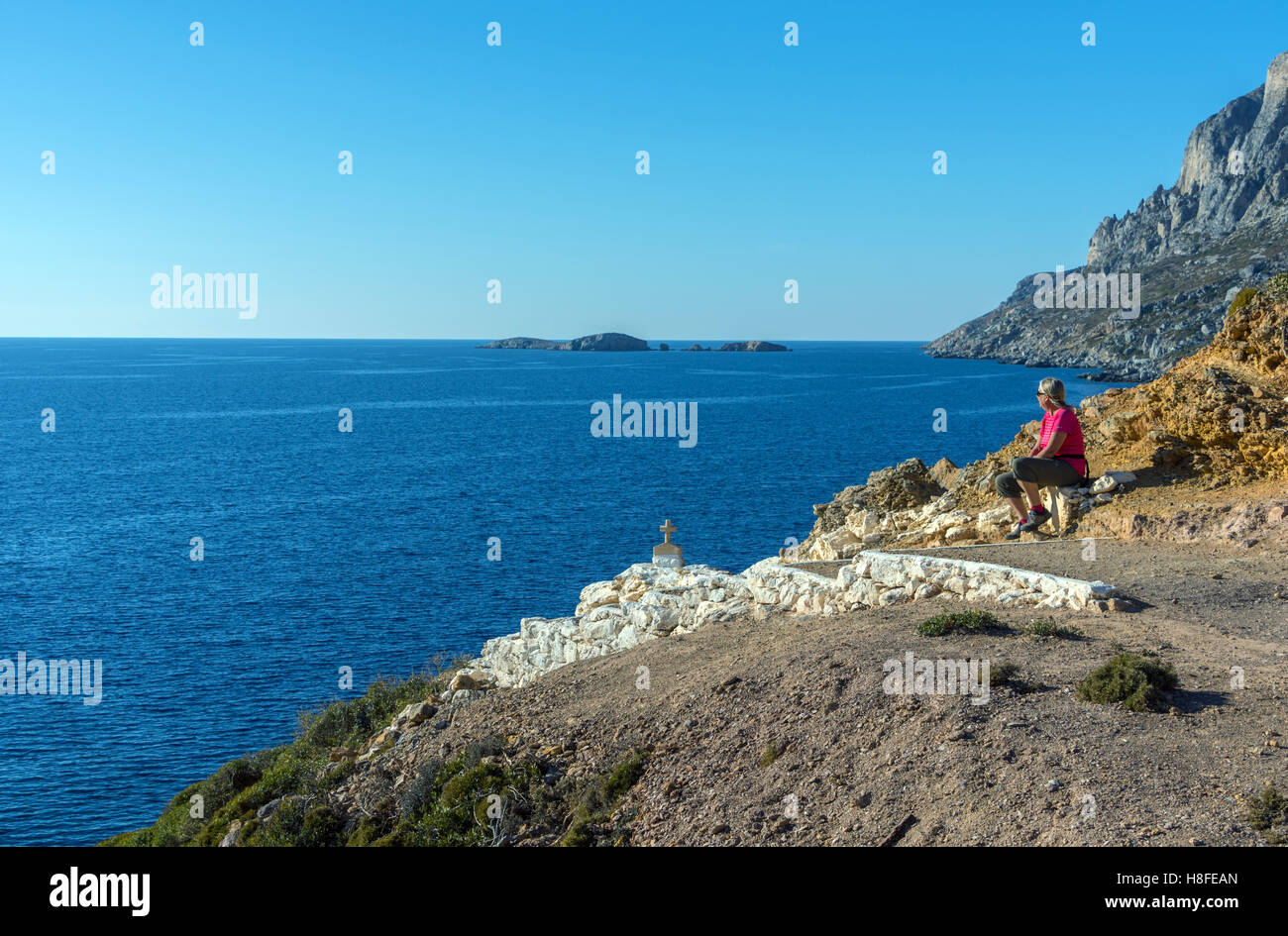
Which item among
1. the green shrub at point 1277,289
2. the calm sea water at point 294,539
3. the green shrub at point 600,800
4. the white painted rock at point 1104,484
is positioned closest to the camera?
the green shrub at point 600,800

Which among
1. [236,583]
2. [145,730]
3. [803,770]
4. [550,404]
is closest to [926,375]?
[550,404]

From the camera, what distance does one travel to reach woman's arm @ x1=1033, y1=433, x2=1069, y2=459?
15.1 meters

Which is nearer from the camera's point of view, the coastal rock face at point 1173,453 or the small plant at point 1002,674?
the small plant at point 1002,674

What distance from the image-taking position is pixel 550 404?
134875 millimetres

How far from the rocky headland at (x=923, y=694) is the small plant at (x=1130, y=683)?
0.10ft

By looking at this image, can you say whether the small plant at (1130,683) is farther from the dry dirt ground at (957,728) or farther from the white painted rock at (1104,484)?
the white painted rock at (1104,484)

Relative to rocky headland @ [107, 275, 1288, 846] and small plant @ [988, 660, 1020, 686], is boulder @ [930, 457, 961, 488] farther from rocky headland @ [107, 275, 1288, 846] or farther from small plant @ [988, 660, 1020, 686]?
small plant @ [988, 660, 1020, 686]

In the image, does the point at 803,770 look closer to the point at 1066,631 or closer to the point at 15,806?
the point at 1066,631
